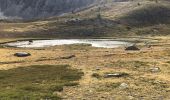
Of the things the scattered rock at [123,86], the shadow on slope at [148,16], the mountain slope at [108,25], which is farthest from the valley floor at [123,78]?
the shadow on slope at [148,16]

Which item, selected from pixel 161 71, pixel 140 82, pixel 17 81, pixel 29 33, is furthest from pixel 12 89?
pixel 29 33

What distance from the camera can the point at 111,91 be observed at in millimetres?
40562

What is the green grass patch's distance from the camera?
38.8 meters

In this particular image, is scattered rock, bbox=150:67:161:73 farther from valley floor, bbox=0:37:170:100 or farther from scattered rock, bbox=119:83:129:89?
scattered rock, bbox=119:83:129:89

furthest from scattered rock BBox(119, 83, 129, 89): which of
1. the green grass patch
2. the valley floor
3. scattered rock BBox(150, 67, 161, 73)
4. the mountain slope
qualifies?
the mountain slope

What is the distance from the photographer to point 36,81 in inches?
1832

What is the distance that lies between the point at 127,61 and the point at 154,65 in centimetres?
505

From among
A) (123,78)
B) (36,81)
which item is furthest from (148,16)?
(36,81)

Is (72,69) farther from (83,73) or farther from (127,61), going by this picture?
(127,61)

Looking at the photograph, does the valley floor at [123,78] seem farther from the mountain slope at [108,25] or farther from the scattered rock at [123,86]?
the mountain slope at [108,25]

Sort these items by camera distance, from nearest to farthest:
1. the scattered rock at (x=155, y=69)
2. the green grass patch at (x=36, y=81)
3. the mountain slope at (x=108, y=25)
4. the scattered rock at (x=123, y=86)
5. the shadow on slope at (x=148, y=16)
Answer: the green grass patch at (x=36, y=81) < the scattered rock at (x=123, y=86) < the scattered rock at (x=155, y=69) < the mountain slope at (x=108, y=25) < the shadow on slope at (x=148, y=16)

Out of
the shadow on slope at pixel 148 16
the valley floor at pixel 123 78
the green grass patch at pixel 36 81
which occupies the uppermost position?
the shadow on slope at pixel 148 16

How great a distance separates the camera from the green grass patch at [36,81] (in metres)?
38.8

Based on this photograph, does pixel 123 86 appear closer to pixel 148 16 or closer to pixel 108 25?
pixel 108 25
